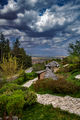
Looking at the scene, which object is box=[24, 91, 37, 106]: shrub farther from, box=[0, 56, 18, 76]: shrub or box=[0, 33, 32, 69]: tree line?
box=[0, 33, 32, 69]: tree line

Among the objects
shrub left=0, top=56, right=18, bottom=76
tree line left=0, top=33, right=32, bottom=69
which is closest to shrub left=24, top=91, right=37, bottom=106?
shrub left=0, top=56, right=18, bottom=76

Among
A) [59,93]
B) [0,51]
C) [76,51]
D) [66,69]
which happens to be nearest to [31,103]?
[59,93]

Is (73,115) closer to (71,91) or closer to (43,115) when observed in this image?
(43,115)

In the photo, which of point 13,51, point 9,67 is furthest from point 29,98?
point 13,51

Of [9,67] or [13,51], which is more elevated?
[13,51]

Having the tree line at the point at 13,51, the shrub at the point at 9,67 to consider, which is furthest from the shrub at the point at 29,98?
the tree line at the point at 13,51

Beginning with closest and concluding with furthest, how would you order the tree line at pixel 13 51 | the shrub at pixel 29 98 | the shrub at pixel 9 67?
the shrub at pixel 29 98
the shrub at pixel 9 67
the tree line at pixel 13 51

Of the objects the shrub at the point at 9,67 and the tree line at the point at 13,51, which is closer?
the shrub at the point at 9,67

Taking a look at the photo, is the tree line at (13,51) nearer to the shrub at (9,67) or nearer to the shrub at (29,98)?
the shrub at (9,67)

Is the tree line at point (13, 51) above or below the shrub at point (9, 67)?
above

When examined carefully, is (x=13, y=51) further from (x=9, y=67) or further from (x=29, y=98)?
(x=29, y=98)

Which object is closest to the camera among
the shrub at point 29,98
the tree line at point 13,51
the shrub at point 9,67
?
the shrub at point 29,98

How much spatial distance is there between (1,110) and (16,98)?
4.98 ft

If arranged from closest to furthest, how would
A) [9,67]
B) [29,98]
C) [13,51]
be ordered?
[29,98]
[9,67]
[13,51]
